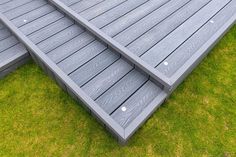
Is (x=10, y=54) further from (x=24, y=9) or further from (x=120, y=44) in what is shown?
(x=120, y=44)

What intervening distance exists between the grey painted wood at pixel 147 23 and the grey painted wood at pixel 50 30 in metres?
1.15

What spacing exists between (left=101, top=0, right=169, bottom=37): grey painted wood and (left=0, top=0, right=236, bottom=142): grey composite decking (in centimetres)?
2

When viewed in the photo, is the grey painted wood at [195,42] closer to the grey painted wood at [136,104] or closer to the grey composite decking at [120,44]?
the grey composite decking at [120,44]

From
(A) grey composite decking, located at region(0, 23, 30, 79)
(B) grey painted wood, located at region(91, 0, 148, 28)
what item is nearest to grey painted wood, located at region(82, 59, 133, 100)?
(B) grey painted wood, located at region(91, 0, 148, 28)

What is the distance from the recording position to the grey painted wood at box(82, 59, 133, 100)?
10.7 feet

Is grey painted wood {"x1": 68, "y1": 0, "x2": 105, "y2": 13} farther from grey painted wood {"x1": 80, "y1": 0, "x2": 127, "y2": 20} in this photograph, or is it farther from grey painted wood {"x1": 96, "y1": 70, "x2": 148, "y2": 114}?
grey painted wood {"x1": 96, "y1": 70, "x2": 148, "y2": 114}

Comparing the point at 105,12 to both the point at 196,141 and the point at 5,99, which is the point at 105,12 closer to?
the point at 5,99

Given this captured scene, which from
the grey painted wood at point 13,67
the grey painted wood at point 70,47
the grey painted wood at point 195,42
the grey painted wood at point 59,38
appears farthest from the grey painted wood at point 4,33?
the grey painted wood at point 195,42

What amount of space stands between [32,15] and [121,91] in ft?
A: 8.15

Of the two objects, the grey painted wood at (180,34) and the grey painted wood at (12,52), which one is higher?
the grey painted wood at (180,34)

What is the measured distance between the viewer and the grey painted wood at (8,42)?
409cm

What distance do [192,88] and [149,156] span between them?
1.48 m

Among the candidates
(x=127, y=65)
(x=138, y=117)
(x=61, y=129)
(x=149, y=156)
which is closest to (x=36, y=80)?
(x=61, y=129)

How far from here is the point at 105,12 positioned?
4062 millimetres
